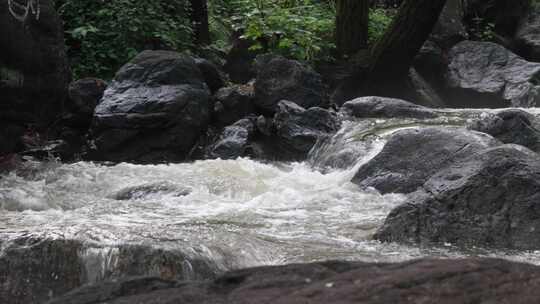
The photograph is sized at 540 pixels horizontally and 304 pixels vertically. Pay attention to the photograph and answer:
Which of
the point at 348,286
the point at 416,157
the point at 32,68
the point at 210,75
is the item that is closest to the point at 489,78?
the point at 210,75

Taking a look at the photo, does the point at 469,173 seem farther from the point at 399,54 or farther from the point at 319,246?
the point at 399,54

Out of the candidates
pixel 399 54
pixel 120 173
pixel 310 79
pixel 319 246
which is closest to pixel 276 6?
pixel 399 54

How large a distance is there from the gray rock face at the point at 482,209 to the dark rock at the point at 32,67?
4.42m

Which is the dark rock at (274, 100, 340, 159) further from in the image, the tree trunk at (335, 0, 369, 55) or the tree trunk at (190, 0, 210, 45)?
the tree trunk at (190, 0, 210, 45)

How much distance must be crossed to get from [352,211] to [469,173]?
3.82ft

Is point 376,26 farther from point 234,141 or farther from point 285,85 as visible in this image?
point 234,141

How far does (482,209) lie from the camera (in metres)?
4.70

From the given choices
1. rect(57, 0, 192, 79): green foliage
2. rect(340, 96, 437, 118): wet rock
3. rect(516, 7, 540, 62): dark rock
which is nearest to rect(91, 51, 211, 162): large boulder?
rect(57, 0, 192, 79): green foliage

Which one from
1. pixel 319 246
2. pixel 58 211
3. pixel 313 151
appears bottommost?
pixel 313 151

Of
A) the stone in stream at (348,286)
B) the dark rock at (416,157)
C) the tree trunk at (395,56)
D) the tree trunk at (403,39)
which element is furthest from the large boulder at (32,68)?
the stone in stream at (348,286)

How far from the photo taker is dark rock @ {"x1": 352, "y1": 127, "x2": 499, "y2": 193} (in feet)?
21.8

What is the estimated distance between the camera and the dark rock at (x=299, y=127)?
901cm

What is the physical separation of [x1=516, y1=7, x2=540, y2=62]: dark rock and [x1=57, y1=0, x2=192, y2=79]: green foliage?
7.08 m

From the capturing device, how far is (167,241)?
4.33 m
